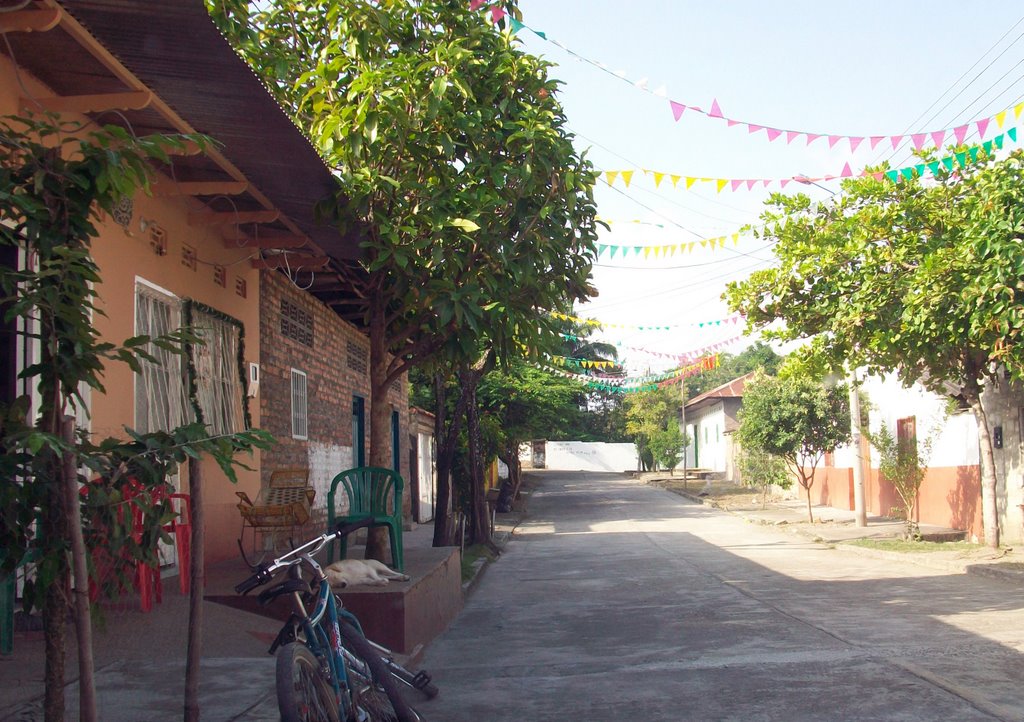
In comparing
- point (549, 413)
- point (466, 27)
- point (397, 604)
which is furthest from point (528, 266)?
point (549, 413)

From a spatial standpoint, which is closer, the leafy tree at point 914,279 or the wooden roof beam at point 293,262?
the wooden roof beam at point 293,262

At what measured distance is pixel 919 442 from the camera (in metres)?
19.7

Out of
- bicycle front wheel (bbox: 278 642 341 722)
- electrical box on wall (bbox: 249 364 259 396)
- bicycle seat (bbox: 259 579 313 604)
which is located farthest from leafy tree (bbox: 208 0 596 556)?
bicycle front wheel (bbox: 278 642 341 722)

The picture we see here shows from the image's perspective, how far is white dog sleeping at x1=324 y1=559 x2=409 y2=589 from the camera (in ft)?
26.0

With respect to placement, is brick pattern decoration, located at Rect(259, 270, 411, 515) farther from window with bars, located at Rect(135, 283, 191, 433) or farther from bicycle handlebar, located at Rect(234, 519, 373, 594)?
bicycle handlebar, located at Rect(234, 519, 373, 594)

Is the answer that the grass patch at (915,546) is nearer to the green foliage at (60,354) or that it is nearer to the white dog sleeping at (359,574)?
the white dog sleeping at (359,574)

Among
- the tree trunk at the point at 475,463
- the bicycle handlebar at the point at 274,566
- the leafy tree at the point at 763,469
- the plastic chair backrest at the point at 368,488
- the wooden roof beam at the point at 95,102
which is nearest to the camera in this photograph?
the bicycle handlebar at the point at 274,566

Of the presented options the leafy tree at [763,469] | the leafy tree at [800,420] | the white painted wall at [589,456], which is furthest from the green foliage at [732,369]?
the leafy tree at [800,420]

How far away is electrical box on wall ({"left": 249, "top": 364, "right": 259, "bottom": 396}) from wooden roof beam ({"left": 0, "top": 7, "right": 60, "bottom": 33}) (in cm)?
565

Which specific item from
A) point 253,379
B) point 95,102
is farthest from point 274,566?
point 253,379

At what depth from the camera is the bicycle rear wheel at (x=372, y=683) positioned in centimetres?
505

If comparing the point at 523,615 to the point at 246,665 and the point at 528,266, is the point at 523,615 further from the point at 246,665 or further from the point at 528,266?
the point at 246,665

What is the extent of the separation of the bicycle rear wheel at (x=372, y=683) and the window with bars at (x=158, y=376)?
3529 mm

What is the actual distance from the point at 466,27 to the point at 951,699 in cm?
714
